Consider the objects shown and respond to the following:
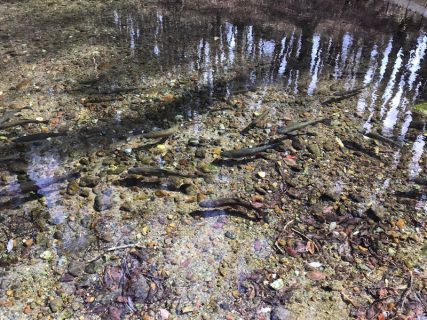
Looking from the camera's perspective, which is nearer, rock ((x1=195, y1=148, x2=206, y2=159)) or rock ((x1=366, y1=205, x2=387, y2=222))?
rock ((x1=366, y1=205, x2=387, y2=222))

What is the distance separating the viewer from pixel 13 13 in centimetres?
848

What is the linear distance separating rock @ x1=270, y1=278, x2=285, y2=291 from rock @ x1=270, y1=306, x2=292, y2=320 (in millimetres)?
162

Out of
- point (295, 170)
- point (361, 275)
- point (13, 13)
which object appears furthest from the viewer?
point (13, 13)

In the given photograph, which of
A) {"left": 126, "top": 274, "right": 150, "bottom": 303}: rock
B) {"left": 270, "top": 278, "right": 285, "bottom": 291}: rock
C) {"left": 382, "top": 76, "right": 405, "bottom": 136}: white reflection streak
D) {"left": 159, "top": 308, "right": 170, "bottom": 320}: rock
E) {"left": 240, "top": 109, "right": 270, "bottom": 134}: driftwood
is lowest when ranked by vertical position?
{"left": 159, "top": 308, "right": 170, "bottom": 320}: rock

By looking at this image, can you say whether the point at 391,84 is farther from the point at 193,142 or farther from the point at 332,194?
the point at 193,142

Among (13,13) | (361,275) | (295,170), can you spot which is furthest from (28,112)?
(13,13)

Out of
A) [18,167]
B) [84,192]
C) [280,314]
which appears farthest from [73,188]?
[280,314]

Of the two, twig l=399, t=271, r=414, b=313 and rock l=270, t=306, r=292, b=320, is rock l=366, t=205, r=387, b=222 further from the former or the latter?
rock l=270, t=306, r=292, b=320

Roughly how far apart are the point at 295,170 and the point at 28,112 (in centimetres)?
349

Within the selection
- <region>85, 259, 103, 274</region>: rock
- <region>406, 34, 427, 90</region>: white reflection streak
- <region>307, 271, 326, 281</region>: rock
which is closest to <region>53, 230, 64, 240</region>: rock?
<region>85, 259, 103, 274</region>: rock

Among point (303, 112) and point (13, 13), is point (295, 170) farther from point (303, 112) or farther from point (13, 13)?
point (13, 13)

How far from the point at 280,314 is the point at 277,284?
0.81ft

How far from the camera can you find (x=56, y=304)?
2703mm

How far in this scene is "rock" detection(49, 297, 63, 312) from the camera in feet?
8.77
